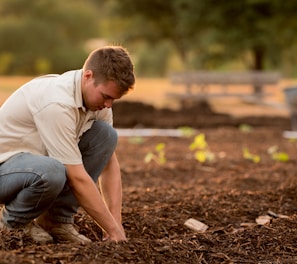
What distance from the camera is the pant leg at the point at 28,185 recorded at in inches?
153

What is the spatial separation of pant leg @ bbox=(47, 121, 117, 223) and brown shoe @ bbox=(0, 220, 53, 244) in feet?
0.55

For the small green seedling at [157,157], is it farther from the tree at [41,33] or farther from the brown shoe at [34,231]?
the tree at [41,33]

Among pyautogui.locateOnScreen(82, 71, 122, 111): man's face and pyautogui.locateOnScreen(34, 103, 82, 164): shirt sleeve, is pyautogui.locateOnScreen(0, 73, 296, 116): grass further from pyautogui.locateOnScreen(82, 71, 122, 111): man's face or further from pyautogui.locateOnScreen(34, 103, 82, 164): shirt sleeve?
pyautogui.locateOnScreen(34, 103, 82, 164): shirt sleeve

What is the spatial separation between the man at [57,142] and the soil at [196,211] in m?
0.19

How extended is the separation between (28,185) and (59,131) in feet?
1.31

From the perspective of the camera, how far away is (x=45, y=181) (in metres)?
3.89

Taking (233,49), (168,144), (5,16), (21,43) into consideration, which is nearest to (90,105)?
(168,144)

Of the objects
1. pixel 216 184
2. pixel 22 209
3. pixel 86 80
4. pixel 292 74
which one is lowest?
pixel 292 74

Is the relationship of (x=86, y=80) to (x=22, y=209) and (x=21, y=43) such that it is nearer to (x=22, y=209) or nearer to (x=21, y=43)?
(x=22, y=209)

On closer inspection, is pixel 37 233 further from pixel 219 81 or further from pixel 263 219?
pixel 219 81

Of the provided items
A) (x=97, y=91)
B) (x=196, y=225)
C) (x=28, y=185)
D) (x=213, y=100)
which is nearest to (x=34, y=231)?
(x=28, y=185)

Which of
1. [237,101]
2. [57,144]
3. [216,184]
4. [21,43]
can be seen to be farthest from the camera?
[21,43]

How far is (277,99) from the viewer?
28203mm

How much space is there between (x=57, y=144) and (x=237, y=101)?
24.4 metres
